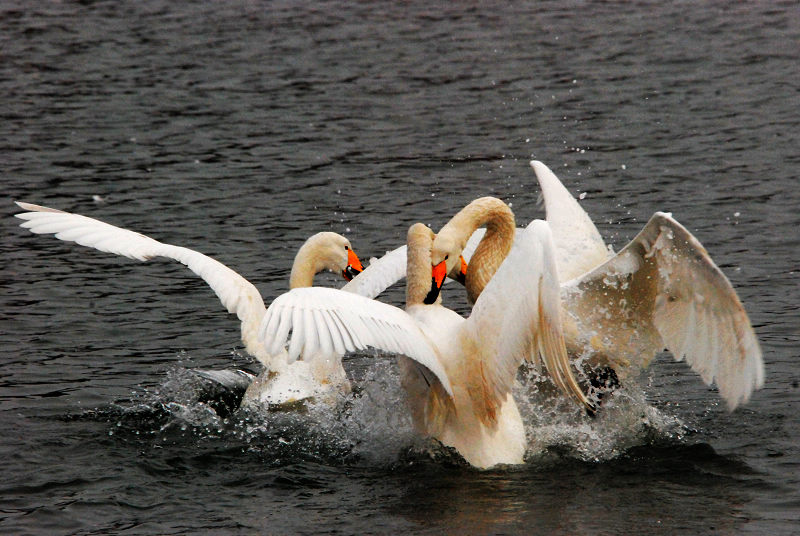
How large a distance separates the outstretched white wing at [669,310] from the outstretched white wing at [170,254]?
211 cm

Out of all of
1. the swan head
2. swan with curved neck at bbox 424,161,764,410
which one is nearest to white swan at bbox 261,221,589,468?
swan with curved neck at bbox 424,161,764,410

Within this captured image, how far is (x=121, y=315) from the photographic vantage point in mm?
10422

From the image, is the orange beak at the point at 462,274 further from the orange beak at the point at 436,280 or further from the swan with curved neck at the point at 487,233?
the orange beak at the point at 436,280

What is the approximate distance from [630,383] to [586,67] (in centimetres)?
1120

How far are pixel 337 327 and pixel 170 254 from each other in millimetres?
2696

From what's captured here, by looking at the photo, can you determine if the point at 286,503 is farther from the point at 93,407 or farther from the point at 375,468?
the point at 93,407

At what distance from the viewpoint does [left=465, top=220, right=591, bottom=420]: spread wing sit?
6.38m

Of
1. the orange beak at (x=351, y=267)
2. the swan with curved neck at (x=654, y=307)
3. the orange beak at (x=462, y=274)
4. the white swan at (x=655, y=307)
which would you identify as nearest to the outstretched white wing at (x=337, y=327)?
the swan with curved neck at (x=654, y=307)

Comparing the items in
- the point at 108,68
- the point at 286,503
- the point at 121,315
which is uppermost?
the point at 108,68

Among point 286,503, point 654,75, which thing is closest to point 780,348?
point 286,503

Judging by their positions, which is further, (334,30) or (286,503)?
(334,30)

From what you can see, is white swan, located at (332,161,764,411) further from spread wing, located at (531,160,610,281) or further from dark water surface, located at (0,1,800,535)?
dark water surface, located at (0,1,800,535)

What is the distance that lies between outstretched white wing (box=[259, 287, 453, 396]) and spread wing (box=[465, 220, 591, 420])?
0.29 meters

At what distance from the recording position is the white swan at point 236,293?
27.4ft
